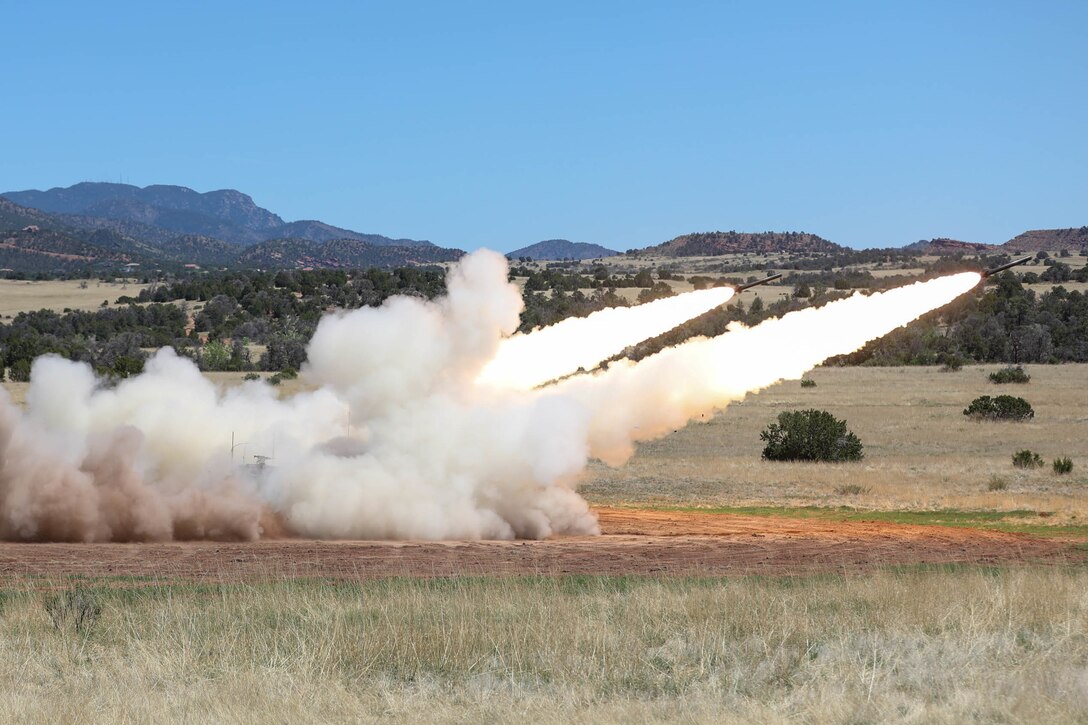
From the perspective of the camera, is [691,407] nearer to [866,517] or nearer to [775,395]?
[866,517]

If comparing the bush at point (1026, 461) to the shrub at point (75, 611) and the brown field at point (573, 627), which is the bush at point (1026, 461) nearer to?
the brown field at point (573, 627)

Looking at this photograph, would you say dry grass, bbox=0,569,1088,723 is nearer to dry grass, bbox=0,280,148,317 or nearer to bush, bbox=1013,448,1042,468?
bush, bbox=1013,448,1042,468

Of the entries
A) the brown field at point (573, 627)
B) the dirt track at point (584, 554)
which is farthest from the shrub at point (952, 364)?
the dirt track at point (584, 554)

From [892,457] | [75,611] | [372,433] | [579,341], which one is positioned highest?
[579,341]

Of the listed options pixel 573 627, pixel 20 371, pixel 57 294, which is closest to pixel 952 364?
pixel 20 371

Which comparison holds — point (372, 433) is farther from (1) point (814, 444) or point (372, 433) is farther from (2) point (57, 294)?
(2) point (57, 294)

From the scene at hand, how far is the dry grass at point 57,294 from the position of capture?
126 meters

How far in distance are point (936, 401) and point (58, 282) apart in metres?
118

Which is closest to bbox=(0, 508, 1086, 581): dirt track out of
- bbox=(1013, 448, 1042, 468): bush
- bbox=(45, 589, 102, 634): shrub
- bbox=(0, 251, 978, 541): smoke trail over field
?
bbox=(0, 251, 978, 541): smoke trail over field

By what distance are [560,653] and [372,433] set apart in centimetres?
1738

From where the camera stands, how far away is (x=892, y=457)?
168 ft

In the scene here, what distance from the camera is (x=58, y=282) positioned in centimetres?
15600

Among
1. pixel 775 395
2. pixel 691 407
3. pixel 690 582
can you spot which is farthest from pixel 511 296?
pixel 775 395

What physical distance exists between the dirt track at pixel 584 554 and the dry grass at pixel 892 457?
22.2 feet
